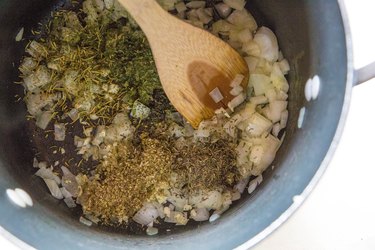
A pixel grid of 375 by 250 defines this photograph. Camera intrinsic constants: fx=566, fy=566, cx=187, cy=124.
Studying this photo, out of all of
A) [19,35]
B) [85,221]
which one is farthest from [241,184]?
[19,35]

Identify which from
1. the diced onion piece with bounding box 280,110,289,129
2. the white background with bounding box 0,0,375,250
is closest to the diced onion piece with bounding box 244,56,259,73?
the diced onion piece with bounding box 280,110,289,129

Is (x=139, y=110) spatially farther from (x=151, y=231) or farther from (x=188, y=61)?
(x=151, y=231)

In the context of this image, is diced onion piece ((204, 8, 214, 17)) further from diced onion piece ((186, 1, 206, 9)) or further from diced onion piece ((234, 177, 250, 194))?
diced onion piece ((234, 177, 250, 194))

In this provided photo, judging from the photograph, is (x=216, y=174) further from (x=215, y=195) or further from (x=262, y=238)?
(x=262, y=238)

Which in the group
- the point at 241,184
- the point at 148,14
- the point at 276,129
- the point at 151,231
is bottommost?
the point at 151,231

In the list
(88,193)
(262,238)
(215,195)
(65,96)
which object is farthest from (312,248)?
(65,96)
